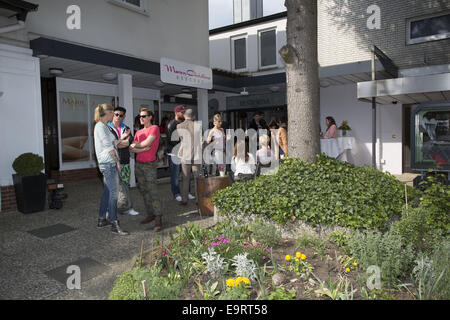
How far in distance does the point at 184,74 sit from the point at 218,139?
3133 mm

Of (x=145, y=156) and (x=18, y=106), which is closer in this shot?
(x=145, y=156)

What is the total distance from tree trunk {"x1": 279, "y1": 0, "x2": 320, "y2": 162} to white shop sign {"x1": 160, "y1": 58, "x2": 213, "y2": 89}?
4.11m

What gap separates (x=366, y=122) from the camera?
1255 centimetres

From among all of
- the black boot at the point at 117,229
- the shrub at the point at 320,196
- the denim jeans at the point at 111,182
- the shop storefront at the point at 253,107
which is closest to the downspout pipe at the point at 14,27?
the denim jeans at the point at 111,182

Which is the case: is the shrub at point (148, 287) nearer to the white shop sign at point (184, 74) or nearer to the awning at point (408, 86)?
the white shop sign at point (184, 74)

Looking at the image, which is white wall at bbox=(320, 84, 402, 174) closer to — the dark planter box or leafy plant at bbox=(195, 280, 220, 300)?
the dark planter box

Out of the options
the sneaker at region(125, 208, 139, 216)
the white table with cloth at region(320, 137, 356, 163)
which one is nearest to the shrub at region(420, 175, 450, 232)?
the sneaker at region(125, 208, 139, 216)

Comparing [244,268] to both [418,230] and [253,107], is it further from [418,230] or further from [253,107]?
[253,107]

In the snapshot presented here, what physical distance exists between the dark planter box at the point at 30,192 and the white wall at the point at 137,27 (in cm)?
345

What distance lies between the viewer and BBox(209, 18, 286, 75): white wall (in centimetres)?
1566

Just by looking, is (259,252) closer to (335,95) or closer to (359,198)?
(359,198)

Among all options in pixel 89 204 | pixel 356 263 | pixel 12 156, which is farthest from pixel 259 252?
pixel 12 156

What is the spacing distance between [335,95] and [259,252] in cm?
1115

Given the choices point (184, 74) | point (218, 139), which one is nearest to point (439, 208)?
point (218, 139)
